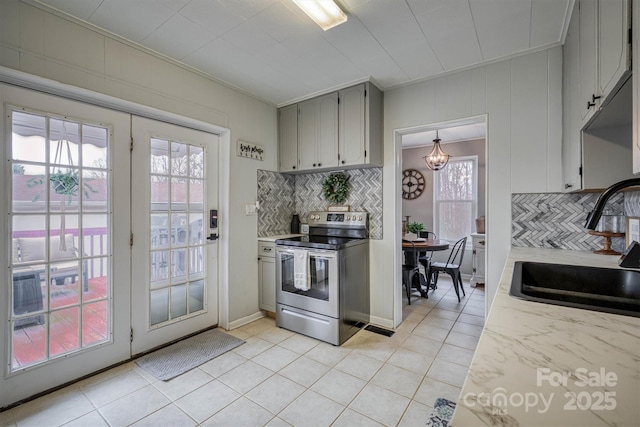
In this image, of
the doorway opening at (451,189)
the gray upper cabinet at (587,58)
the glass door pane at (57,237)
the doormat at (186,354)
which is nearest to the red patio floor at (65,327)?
the glass door pane at (57,237)

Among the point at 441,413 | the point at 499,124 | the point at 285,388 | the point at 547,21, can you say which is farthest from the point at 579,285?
the point at 285,388

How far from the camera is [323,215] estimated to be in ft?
11.1

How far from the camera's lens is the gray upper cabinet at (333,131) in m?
2.81

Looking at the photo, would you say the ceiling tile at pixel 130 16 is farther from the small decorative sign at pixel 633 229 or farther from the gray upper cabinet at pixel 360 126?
the small decorative sign at pixel 633 229

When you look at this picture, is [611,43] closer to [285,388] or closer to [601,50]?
[601,50]

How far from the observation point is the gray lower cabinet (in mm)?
3117

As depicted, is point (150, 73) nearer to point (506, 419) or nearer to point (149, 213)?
point (149, 213)

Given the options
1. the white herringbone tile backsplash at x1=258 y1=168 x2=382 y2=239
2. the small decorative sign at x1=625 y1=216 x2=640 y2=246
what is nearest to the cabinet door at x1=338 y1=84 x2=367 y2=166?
the white herringbone tile backsplash at x1=258 y1=168 x2=382 y2=239

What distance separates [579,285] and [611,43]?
1141 mm

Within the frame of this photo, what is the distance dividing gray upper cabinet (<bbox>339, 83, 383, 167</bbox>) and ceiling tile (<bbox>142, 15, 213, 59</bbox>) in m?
1.40

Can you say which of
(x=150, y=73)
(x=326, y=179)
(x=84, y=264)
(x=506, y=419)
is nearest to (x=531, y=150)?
(x=326, y=179)

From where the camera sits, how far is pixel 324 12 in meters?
1.75

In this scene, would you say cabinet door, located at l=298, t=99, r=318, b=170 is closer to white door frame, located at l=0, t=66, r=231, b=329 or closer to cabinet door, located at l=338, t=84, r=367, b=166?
cabinet door, located at l=338, t=84, r=367, b=166

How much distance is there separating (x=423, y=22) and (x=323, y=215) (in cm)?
211
